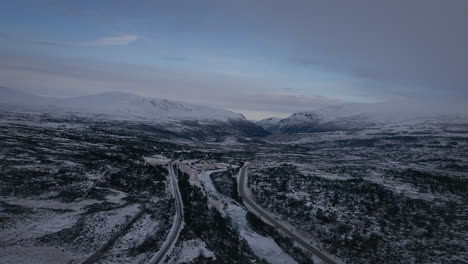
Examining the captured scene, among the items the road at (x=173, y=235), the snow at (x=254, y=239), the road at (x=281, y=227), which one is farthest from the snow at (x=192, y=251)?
the road at (x=281, y=227)

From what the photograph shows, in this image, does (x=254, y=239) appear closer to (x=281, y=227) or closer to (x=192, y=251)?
(x=281, y=227)

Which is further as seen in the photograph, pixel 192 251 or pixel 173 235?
pixel 173 235

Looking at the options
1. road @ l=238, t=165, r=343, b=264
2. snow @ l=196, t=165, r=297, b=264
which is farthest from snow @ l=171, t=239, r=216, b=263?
road @ l=238, t=165, r=343, b=264

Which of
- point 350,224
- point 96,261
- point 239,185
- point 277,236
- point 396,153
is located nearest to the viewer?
point 96,261

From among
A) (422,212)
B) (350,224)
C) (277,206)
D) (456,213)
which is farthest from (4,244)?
(456,213)

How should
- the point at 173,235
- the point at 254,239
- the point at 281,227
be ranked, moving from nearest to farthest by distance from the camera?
the point at 173,235 < the point at 254,239 < the point at 281,227

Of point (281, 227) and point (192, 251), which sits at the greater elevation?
point (192, 251)

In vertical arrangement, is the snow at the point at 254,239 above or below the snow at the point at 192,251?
below

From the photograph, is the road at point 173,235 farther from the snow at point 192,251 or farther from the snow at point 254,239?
the snow at point 254,239

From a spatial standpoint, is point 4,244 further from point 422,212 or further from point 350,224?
point 422,212

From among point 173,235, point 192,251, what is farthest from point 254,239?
point 173,235

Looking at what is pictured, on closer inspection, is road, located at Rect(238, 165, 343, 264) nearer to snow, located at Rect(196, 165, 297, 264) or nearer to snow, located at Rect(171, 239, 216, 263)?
snow, located at Rect(196, 165, 297, 264)
